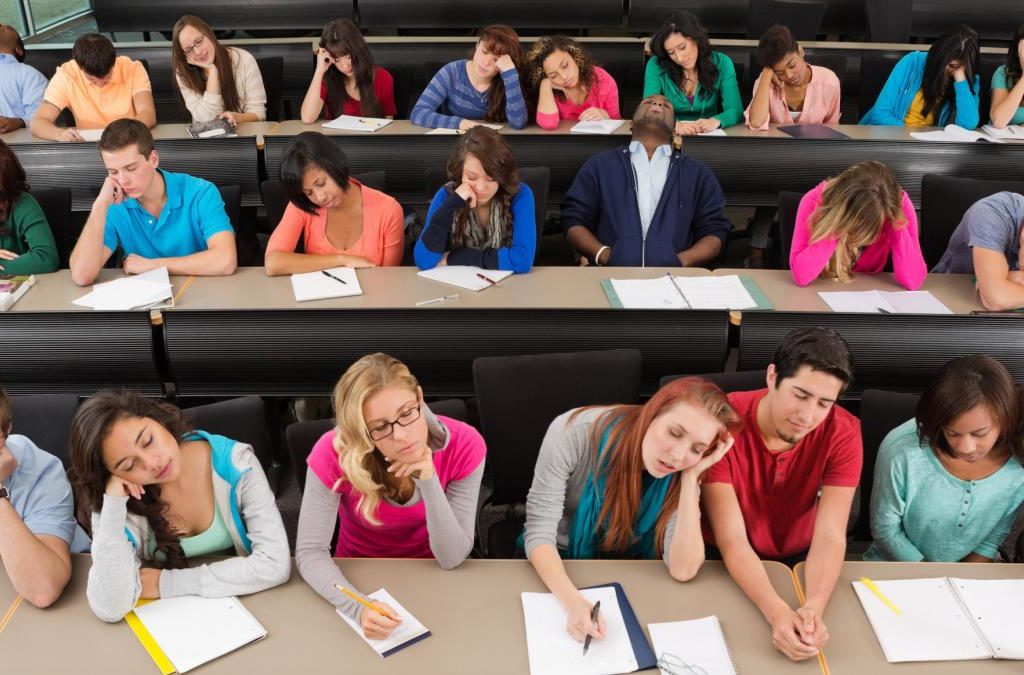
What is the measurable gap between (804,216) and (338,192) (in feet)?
5.47

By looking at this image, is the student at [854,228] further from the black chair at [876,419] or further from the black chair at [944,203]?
the black chair at [876,419]

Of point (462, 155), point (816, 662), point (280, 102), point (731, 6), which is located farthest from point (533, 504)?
point (731, 6)

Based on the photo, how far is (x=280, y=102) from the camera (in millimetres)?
5164

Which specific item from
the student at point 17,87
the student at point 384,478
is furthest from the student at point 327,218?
the student at point 17,87

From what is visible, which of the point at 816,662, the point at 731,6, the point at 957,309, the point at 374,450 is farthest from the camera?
the point at 731,6

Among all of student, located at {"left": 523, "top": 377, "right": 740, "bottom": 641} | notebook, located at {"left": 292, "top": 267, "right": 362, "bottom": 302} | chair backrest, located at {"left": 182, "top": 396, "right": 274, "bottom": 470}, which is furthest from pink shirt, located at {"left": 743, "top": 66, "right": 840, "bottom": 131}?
chair backrest, located at {"left": 182, "top": 396, "right": 274, "bottom": 470}

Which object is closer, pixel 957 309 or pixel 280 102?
pixel 957 309

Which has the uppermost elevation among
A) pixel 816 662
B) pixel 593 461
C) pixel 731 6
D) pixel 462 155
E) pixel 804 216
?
pixel 731 6

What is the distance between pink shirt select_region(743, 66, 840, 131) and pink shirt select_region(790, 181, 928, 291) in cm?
150

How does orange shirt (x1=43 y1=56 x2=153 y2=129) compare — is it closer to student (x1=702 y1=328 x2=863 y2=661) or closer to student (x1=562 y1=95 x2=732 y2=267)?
student (x1=562 y1=95 x2=732 y2=267)

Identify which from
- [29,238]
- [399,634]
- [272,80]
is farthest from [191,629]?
[272,80]

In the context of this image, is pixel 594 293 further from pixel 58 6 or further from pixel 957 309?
pixel 58 6

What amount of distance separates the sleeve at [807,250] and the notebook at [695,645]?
5.28ft

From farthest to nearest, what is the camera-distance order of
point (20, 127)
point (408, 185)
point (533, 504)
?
1. point (20, 127)
2. point (408, 185)
3. point (533, 504)
